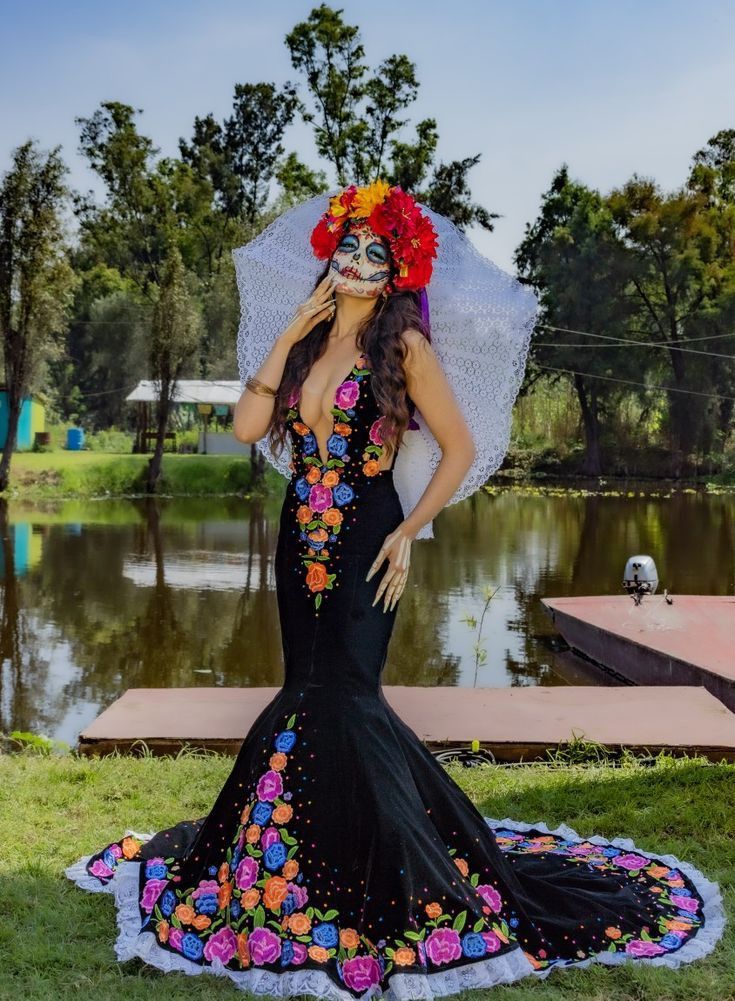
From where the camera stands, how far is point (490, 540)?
18391mm

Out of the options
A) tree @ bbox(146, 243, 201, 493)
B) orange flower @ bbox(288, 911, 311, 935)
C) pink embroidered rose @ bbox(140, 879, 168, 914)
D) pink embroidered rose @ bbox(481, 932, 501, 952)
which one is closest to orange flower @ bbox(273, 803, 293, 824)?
orange flower @ bbox(288, 911, 311, 935)

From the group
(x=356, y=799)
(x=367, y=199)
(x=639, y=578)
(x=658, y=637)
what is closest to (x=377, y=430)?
(x=367, y=199)

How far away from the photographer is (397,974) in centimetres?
246

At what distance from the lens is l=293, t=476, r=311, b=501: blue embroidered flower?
2.87 metres

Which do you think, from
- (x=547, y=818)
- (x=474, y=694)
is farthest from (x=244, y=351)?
(x=474, y=694)

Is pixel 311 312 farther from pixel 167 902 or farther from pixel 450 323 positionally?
pixel 167 902

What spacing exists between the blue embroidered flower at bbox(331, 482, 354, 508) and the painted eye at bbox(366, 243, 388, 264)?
1.94 ft

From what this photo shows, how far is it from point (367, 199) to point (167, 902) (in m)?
1.87

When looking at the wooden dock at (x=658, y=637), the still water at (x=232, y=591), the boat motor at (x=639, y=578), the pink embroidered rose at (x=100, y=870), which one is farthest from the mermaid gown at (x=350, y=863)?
the boat motor at (x=639, y=578)

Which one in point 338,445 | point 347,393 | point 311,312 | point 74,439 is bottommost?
point 74,439

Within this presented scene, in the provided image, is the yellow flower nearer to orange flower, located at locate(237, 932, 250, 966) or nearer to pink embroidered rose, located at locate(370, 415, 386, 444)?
pink embroidered rose, located at locate(370, 415, 386, 444)

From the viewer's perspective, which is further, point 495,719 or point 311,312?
point 495,719

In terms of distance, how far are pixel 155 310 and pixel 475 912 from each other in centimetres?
2498

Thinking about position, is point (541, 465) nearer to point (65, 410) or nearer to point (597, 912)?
point (65, 410)
